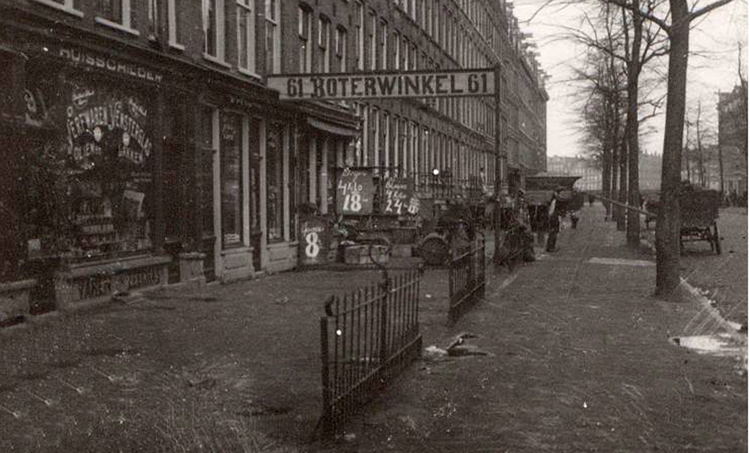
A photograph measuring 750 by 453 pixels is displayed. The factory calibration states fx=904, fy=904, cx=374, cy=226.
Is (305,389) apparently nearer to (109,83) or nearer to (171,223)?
(109,83)

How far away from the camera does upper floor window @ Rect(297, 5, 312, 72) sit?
72.1ft

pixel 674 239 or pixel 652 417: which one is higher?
pixel 674 239

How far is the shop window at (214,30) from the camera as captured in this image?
16.6 meters

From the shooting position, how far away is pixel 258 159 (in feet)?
62.0

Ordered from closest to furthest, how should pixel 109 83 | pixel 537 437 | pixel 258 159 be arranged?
pixel 537 437 → pixel 109 83 → pixel 258 159

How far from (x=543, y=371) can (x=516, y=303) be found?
5316 millimetres

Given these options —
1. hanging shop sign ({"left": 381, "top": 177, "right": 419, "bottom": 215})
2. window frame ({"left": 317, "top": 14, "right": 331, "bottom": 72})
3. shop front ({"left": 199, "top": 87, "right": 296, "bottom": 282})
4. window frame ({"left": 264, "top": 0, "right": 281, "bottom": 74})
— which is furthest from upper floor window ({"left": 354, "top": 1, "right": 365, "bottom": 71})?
shop front ({"left": 199, "top": 87, "right": 296, "bottom": 282})

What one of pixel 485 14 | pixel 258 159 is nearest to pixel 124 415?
pixel 258 159

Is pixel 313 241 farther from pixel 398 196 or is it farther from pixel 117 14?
pixel 117 14

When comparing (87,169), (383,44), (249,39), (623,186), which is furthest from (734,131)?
(87,169)

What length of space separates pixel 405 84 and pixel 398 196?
716 cm

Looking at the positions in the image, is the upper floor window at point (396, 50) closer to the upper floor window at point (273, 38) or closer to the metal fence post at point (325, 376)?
the upper floor window at point (273, 38)

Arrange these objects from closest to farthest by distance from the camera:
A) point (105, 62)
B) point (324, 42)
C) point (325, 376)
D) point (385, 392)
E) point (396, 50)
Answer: point (325, 376)
point (385, 392)
point (105, 62)
point (324, 42)
point (396, 50)

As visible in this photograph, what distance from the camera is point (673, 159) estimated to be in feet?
46.4
